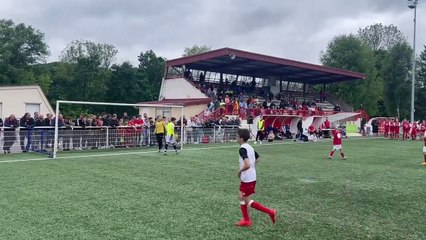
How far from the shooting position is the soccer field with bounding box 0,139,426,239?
19.7 ft

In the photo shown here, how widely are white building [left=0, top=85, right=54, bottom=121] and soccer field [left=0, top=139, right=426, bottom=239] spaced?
1208 cm

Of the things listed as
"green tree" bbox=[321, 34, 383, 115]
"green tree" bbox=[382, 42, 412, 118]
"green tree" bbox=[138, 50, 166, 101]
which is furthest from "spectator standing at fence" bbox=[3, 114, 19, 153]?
"green tree" bbox=[382, 42, 412, 118]

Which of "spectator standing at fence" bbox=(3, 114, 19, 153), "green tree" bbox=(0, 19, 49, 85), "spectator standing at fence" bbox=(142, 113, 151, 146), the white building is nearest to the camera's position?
"spectator standing at fence" bbox=(3, 114, 19, 153)

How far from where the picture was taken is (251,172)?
6.42 meters

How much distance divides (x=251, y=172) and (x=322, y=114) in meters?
32.9

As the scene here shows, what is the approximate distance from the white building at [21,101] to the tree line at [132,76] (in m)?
24.0

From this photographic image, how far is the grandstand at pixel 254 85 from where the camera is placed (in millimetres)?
32375

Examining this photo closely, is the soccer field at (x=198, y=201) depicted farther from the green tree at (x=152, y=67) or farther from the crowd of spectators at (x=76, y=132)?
the green tree at (x=152, y=67)

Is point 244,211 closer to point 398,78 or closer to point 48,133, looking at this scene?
point 48,133

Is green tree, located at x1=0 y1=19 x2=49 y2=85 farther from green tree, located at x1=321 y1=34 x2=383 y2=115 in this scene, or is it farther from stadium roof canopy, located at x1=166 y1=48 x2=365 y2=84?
green tree, located at x1=321 y1=34 x2=383 y2=115

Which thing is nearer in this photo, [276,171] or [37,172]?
[37,172]

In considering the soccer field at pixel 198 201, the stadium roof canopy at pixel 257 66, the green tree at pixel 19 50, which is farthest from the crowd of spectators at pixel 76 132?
the green tree at pixel 19 50

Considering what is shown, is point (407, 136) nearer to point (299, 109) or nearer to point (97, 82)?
point (299, 109)

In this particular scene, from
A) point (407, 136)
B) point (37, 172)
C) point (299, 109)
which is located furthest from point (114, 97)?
point (37, 172)
